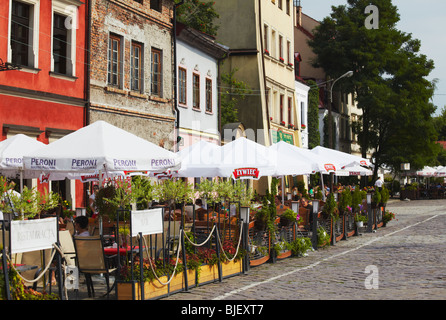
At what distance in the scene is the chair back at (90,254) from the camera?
10.9 m

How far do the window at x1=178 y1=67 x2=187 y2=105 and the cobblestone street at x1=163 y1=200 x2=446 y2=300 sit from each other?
40.7ft

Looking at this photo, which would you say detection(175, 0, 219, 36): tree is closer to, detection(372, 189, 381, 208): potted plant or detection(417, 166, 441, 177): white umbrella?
detection(372, 189, 381, 208): potted plant

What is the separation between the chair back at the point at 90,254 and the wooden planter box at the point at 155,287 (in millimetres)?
469

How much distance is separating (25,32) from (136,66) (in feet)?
22.0

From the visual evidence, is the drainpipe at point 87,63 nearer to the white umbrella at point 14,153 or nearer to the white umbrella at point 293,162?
the white umbrella at point 293,162

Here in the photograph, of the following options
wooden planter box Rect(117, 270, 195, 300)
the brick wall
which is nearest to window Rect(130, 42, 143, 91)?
the brick wall

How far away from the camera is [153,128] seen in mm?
28312

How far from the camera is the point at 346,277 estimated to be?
13578 millimetres

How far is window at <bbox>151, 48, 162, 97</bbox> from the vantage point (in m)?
28.9

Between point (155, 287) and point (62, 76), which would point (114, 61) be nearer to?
point (62, 76)

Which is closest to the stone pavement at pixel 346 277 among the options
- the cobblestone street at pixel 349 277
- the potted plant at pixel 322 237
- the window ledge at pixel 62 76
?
the cobblestone street at pixel 349 277

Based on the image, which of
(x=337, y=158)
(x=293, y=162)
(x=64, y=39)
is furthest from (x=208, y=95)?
(x=293, y=162)
